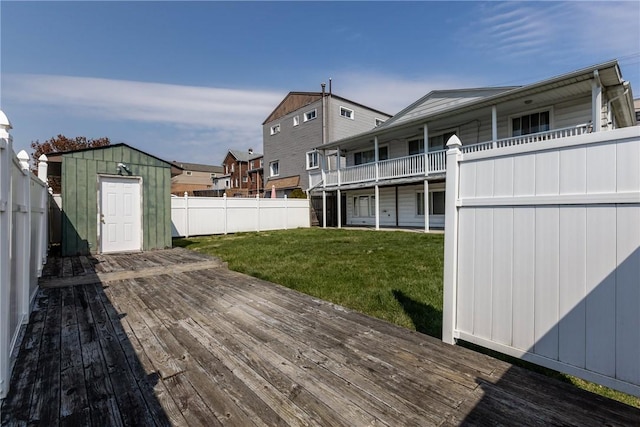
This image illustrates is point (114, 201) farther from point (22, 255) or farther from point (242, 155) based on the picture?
point (242, 155)

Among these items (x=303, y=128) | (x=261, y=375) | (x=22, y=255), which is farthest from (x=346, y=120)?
(x=261, y=375)

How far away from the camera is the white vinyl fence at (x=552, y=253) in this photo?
1692mm

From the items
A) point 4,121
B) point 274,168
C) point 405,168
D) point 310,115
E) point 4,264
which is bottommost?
point 4,264

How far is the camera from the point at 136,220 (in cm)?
786

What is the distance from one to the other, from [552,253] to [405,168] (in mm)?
12382

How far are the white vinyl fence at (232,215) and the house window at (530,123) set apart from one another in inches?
425

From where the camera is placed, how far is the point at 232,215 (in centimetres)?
1441

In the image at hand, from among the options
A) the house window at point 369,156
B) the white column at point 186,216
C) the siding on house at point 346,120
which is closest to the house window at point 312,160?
the siding on house at point 346,120

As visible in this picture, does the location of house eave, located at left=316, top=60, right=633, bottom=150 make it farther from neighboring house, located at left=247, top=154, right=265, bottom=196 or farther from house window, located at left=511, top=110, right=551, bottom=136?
neighboring house, located at left=247, top=154, right=265, bottom=196

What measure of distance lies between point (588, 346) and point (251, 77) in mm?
16615

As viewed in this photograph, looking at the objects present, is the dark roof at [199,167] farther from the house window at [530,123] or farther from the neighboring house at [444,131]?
the house window at [530,123]

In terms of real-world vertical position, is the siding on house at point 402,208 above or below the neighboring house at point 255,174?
below

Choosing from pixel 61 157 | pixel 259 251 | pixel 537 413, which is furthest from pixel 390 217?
pixel 537 413

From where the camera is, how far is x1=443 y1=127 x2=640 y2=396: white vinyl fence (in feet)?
5.55
